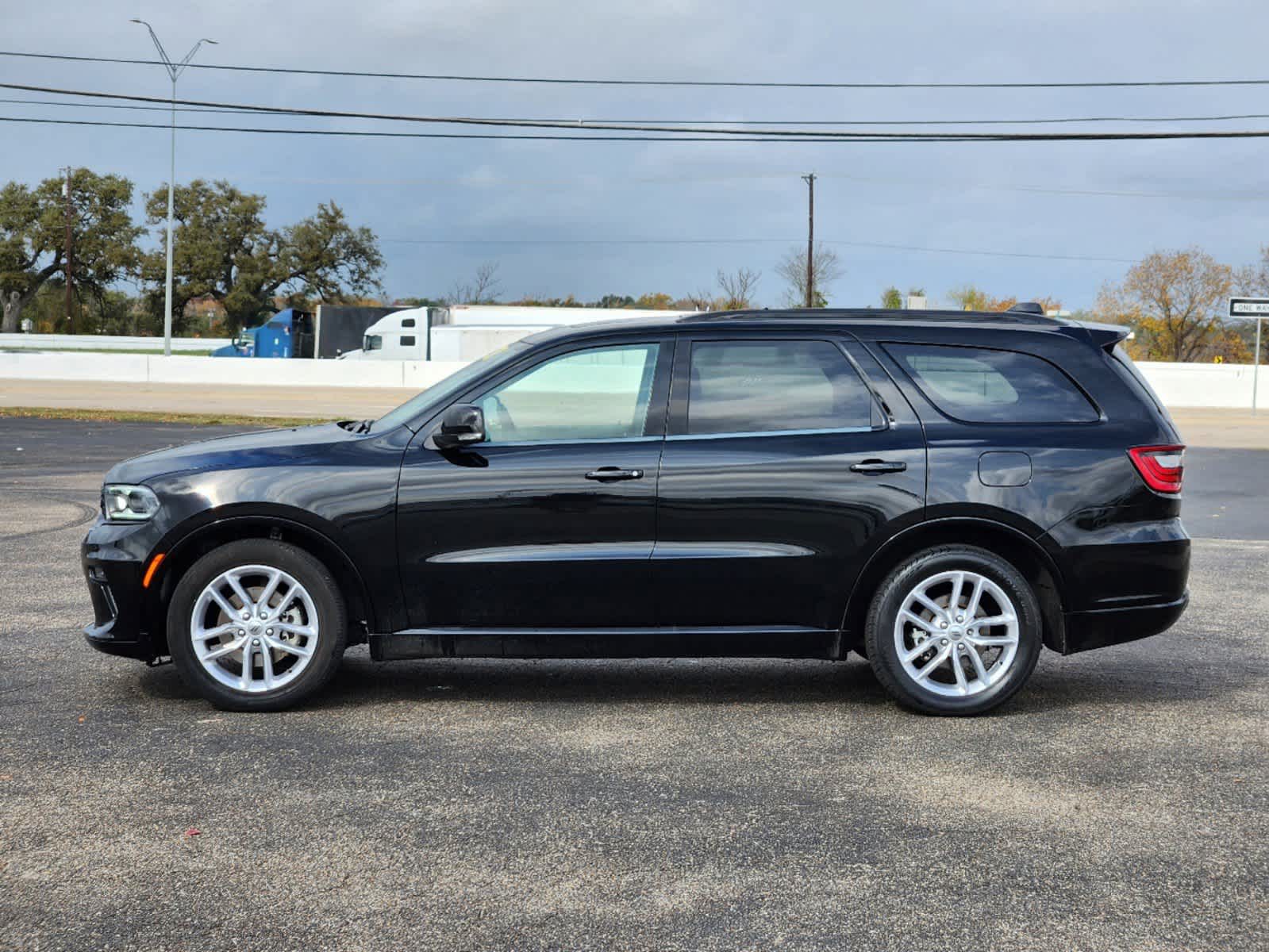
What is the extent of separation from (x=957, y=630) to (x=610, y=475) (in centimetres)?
164

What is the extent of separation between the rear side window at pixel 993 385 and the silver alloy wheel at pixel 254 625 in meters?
2.85

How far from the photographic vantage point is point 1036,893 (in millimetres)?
3973

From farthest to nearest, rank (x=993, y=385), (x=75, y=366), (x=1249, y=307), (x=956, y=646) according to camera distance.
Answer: (x=75, y=366) → (x=1249, y=307) → (x=993, y=385) → (x=956, y=646)

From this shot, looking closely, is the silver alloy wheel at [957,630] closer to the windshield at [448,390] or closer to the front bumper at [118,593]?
the windshield at [448,390]

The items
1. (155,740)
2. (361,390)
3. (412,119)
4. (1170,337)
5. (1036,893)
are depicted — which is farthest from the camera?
(1170,337)

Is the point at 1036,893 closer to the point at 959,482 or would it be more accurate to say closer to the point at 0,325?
the point at 959,482

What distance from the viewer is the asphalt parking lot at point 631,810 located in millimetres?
3748

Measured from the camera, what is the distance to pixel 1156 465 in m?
6.08

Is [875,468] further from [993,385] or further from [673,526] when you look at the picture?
[673,526]

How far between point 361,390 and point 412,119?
11.1m

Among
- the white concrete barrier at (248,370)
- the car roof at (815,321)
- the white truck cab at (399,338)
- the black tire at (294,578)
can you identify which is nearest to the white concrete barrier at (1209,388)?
the white concrete barrier at (248,370)

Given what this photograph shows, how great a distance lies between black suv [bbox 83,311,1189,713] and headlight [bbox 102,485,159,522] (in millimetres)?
14

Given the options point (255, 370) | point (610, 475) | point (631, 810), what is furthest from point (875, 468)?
point (255, 370)

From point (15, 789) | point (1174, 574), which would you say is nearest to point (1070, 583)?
point (1174, 574)
